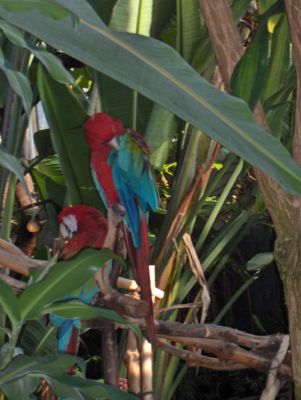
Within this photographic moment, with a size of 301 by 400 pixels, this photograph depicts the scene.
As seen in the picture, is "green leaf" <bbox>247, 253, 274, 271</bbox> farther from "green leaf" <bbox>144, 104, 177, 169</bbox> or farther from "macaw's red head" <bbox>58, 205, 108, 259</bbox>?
"macaw's red head" <bbox>58, 205, 108, 259</bbox>

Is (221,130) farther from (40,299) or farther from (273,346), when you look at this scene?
(273,346)

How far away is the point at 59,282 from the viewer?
0.66m

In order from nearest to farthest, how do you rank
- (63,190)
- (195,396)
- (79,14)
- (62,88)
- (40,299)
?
(79,14) → (40,299) → (62,88) → (63,190) → (195,396)

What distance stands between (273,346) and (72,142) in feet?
1.51

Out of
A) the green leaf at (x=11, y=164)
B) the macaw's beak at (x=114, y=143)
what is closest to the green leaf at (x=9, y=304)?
the green leaf at (x=11, y=164)

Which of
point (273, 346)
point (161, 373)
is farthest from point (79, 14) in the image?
point (161, 373)

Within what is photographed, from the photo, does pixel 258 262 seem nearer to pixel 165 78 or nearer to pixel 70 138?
pixel 70 138

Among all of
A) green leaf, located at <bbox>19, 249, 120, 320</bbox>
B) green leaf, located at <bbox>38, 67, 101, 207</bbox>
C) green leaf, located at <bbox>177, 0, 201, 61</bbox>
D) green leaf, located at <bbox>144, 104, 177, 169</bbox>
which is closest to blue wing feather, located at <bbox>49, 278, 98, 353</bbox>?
green leaf, located at <bbox>19, 249, 120, 320</bbox>

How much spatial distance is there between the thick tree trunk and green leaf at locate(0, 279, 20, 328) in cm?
28

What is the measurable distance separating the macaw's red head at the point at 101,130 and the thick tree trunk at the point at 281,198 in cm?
16

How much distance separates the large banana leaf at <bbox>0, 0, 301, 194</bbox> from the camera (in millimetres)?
412

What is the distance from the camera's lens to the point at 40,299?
0.65 m

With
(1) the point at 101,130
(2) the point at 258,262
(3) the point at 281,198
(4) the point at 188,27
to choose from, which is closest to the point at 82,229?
(1) the point at 101,130

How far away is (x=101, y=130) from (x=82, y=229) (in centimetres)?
12
